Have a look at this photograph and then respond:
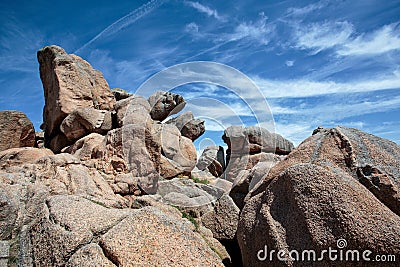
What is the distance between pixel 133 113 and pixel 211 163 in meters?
14.5

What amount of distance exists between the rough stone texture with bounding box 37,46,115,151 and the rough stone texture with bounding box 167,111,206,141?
5071 millimetres

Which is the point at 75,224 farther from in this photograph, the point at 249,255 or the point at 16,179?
the point at 16,179

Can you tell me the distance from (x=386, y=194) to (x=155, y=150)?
8.06m

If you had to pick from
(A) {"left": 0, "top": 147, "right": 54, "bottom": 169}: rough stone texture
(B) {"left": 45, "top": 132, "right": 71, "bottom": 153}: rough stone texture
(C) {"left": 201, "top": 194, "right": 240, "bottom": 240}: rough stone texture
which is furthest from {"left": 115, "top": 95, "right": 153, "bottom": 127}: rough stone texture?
(C) {"left": 201, "top": 194, "right": 240, "bottom": 240}: rough stone texture

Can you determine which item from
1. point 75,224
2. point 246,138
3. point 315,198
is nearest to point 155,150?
point 75,224

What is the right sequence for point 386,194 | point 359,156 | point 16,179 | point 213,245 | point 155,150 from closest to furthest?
point 386,194 < point 359,156 < point 213,245 < point 16,179 < point 155,150

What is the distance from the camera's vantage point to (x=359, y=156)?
17.0 feet

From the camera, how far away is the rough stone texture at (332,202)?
12.7ft

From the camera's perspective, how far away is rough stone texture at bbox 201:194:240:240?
23.2 feet

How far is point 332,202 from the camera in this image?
13.5ft

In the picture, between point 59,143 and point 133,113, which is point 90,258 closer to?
point 133,113

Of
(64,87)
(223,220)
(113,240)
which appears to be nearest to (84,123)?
(64,87)

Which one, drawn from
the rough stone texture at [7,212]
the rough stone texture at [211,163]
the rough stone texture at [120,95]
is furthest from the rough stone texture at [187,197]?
the rough stone texture at [211,163]

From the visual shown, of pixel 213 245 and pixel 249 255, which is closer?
pixel 249 255
